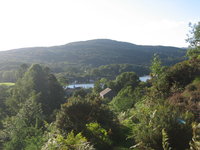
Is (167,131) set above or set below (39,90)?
above

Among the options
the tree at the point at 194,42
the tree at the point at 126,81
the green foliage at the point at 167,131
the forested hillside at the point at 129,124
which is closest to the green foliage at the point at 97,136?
the forested hillside at the point at 129,124

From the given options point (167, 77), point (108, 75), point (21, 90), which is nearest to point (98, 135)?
point (167, 77)

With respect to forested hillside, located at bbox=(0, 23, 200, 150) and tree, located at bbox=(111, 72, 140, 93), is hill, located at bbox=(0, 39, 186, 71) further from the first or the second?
forested hillside, located at bbox=(0, 23, 200, 150)

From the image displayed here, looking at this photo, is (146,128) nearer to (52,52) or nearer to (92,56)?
(92,56)

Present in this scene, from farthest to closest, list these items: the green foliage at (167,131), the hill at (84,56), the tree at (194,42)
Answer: the hill at (84,56) → the tree at (194,42) → the green foliage at (167,131)

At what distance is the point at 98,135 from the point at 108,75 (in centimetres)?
10541

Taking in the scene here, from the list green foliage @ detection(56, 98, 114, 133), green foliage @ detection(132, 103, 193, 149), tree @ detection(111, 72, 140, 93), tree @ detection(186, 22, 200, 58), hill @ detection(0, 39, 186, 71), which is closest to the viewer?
green foliage @ detection(132, 103, 193, 149)

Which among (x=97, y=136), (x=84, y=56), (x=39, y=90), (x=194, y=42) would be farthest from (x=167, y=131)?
(x=84, y=56)

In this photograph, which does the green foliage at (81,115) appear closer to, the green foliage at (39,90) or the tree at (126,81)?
the green foliage at (39,90)

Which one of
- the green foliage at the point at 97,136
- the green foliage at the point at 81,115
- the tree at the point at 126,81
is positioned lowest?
the tree at the point at 126,81

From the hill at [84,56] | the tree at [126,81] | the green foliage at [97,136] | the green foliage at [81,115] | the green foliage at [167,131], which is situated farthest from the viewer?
the hill at [84,56]

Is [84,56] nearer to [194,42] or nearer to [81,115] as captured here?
[194,42]

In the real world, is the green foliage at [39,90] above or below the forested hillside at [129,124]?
below

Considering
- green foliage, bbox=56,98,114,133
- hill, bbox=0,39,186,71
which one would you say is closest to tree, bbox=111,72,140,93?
green foliage, bbox=56,98,114,133
